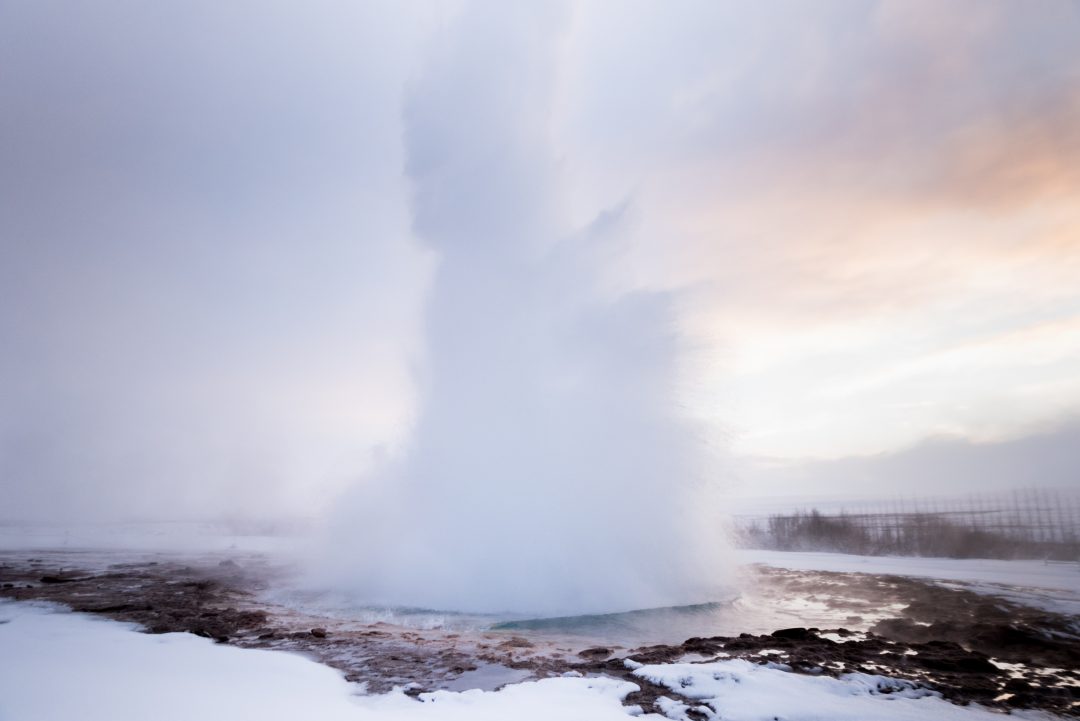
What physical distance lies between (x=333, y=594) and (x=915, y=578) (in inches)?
986

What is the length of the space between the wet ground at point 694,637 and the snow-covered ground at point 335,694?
67 cm

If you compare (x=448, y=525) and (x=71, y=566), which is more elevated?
(x=448, y=525)

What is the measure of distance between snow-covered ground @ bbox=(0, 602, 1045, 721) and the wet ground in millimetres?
667

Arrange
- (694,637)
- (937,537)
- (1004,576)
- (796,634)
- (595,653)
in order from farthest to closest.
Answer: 1. (937,537)
2. (1004,576)
3. (694,637)
4. (796,634)
5. (595,653)

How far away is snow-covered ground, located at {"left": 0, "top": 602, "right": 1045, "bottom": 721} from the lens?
7535 mm

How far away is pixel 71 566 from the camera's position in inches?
1229

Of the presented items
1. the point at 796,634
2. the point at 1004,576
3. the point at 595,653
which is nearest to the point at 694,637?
the point at 796,634

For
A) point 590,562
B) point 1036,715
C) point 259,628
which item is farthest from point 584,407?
point 1036,715

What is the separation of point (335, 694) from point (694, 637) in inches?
330

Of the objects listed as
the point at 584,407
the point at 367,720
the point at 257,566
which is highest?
the point at 584,407

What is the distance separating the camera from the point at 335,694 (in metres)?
8.58

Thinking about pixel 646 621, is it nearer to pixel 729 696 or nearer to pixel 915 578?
pixel 729 696

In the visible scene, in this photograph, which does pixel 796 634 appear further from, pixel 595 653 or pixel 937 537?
pixel 937 537

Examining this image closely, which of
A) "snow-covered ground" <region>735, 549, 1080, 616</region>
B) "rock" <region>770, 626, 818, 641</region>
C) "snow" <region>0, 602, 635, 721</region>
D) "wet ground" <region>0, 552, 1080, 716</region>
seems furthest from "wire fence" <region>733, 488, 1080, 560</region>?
"snow" <region>0, 602, 635, 721</region>
